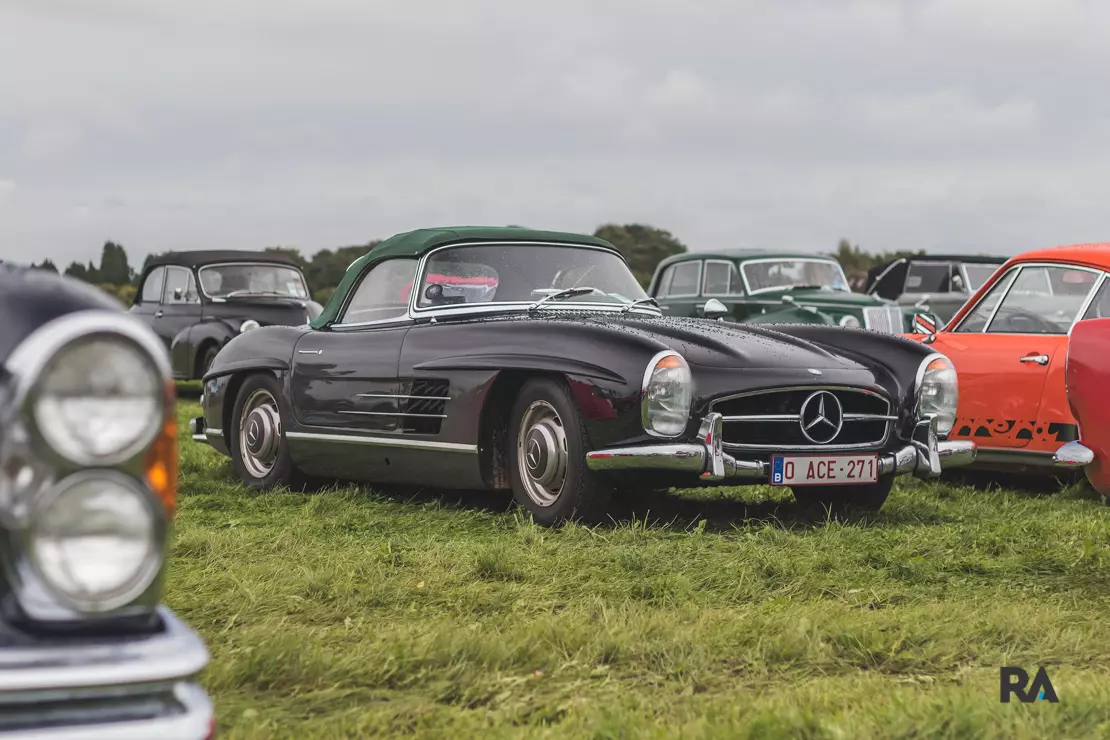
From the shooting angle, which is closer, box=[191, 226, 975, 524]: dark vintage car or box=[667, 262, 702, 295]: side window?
box=[191, 226, 975, 524]: dark vintage car

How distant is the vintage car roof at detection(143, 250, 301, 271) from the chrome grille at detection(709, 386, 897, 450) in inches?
468

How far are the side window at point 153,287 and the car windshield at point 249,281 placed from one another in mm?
827

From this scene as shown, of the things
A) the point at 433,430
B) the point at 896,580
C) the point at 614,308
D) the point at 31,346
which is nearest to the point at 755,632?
the point at 896,580

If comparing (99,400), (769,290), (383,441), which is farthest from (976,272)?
(99,400)

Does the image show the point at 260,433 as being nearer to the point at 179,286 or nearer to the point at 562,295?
the point at 562,295

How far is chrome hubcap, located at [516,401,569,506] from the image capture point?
6.05m

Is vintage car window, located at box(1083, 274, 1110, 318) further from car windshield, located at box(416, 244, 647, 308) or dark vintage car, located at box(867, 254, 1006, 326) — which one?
dark vintage car, located at box(867, 254, 1006, 326)

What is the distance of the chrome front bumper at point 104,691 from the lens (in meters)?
1.81

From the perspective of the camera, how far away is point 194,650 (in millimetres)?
1959

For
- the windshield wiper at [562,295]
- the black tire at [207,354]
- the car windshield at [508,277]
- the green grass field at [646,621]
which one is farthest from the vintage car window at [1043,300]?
the black tire at [207,354]

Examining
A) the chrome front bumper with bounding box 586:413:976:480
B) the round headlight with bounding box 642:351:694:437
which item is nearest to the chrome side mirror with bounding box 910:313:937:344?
the chrome front bumper with bounding box 586:413:976:480

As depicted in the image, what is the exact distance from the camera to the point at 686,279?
52.1ft

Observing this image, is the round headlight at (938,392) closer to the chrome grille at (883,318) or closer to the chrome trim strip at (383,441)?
the chrome trim strip at (383,441)

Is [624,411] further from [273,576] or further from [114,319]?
[114,319]
